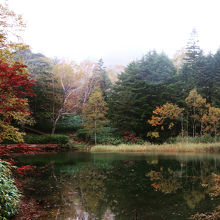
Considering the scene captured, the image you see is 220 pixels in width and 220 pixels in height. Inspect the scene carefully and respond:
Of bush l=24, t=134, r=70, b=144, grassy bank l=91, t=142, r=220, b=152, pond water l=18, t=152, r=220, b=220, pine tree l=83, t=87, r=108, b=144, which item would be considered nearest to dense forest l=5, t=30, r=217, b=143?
pine tree l=83, t=87, r=108, b=144

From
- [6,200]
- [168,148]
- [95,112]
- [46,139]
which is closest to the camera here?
[6,200]

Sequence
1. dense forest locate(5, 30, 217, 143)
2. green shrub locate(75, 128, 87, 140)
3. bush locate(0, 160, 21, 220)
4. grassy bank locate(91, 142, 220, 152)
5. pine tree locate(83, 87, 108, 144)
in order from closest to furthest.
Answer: bush locate(0, 160, 21, 220) < grassy bank locate(91, 142, 220, 152) < pine tree locate(83, 87, 108, 144) < dense forest locate(5, 30, 217, 143) < green shrub locate(75, 128, 87, 140)

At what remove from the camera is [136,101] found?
23578mm

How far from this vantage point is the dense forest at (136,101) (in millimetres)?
22094

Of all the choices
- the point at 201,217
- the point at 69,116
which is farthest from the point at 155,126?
the point at 201,217

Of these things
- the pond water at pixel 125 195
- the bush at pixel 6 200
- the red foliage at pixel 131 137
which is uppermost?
the red foliage at pixel 131 137

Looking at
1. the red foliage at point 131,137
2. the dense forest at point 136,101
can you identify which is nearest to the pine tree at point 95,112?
the dense forest at point 136,101

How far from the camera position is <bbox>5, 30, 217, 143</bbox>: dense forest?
870 inches

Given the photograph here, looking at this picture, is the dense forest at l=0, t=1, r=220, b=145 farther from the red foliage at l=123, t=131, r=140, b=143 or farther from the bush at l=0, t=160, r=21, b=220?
the bush at l=0, t=160, r=21, b=220

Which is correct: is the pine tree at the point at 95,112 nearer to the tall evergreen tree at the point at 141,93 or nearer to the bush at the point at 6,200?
the tall evergreen tree at the point at 141,93

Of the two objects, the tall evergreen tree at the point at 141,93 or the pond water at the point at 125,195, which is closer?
the pond water at the point at 125,195

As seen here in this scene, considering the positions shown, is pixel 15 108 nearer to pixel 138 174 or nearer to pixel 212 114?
pixel 138 174

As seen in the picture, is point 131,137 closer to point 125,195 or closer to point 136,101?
point 136,101

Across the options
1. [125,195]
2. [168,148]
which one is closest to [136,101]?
[168,148]
